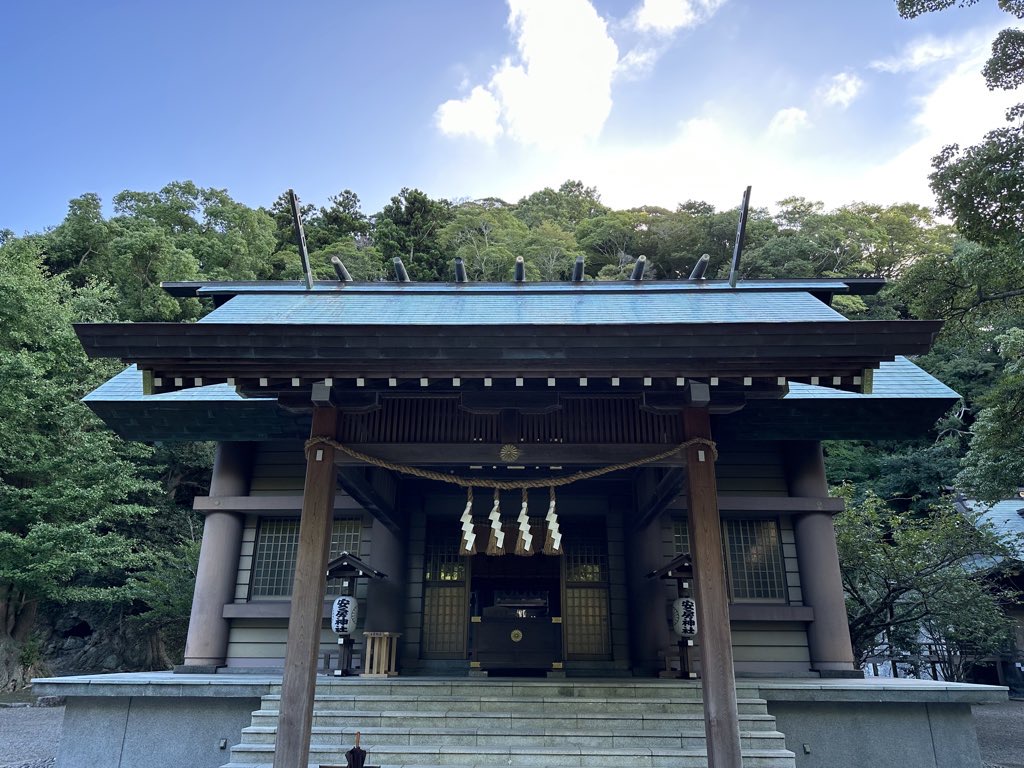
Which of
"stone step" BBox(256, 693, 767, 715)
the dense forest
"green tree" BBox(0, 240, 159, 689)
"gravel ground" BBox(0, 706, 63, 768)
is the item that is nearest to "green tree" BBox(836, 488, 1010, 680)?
the dense forest

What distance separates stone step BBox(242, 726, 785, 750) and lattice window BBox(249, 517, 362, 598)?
3.23m

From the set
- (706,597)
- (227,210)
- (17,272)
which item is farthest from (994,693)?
(227,210)

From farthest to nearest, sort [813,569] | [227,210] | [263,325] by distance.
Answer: [227,210] → [813,569] → [263,325]

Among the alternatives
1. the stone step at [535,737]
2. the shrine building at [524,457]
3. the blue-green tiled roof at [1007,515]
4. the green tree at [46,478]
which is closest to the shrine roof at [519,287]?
the shrine building at [524,457]

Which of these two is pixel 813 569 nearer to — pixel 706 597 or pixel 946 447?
pixel 706 597

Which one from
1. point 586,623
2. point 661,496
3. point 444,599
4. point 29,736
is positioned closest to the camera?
point 661,496

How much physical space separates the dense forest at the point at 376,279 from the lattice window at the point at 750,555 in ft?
14.4

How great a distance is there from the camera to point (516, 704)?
7.64m

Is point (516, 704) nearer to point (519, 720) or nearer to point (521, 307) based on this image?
point (519, 720)

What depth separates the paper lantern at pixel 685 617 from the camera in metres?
8.97

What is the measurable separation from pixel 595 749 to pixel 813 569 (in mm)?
4814

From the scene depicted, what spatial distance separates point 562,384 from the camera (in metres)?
6.58

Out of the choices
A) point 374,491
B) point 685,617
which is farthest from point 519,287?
point 685,617

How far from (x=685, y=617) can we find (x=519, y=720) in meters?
2.91
